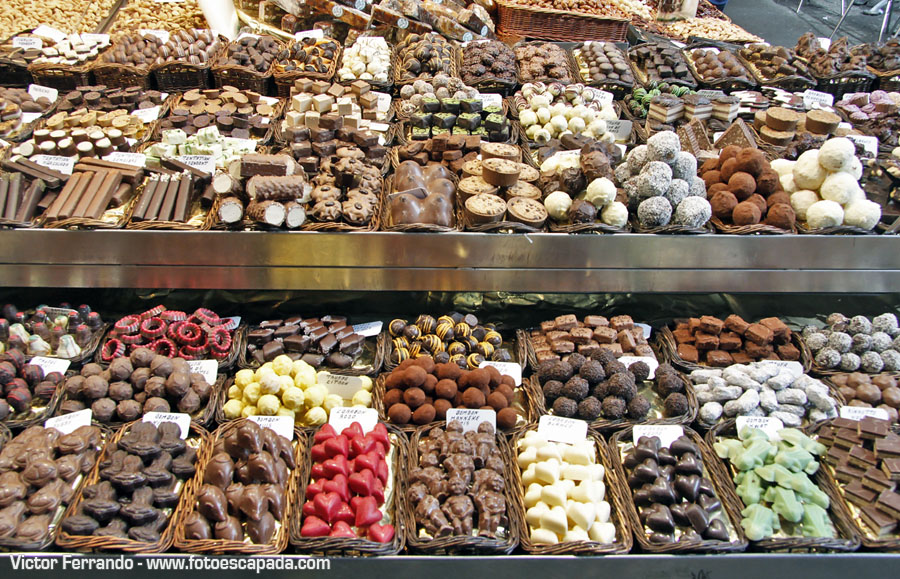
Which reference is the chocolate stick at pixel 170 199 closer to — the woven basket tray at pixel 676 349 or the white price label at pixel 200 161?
the white price label at pixel 200 161

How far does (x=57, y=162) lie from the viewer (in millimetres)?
3324

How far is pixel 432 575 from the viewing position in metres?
2.27

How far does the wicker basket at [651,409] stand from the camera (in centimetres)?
275

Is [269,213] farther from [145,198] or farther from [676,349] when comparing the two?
[676,349]

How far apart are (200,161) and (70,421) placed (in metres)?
1.43

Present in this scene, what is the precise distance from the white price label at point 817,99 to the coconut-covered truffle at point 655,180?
2.03m

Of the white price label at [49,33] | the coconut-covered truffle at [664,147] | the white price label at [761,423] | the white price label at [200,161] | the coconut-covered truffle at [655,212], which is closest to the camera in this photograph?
the white price label at [761,423]

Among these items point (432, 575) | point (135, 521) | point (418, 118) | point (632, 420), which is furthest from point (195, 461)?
point (418, 118)

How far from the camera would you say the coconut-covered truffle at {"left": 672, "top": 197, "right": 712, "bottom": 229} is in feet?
9.72

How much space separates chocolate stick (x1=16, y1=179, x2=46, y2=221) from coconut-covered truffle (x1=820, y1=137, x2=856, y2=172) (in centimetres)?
375

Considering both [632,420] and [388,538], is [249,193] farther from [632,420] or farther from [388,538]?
[632,420]

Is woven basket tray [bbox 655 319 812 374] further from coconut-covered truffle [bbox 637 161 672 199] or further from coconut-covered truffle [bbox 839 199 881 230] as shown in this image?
coconut-covered truffle [bbox 637 161 672 199]

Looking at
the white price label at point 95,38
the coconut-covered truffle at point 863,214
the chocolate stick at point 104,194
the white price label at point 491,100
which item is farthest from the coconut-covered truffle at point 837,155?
the white price label at point 95,38

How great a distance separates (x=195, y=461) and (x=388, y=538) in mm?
867
